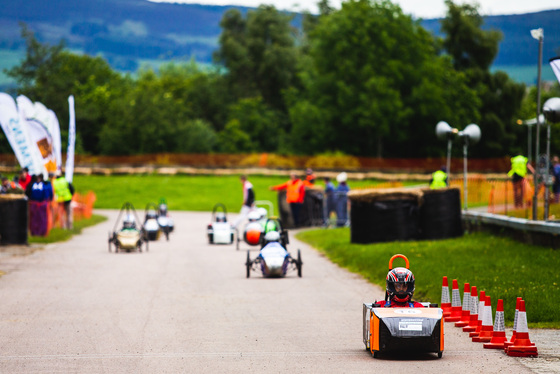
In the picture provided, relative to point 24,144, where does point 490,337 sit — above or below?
below

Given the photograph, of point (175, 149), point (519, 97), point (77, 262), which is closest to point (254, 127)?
point (175, 149)

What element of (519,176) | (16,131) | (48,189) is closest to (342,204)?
(519,176)

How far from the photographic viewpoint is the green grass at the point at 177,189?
60406 millimetres

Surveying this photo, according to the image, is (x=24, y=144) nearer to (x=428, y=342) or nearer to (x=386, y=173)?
(x=428, y=342)

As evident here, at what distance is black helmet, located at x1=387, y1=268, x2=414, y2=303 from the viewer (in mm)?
10352

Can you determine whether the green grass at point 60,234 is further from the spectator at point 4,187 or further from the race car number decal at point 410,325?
the race car number decal at point 410,325

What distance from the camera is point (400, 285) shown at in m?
10.4

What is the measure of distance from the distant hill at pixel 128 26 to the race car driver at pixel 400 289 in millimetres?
37950

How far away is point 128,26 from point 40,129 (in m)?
119

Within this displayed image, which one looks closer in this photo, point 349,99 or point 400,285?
point 400,285

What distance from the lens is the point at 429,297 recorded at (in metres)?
15.2

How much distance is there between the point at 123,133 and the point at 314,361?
82.3 m

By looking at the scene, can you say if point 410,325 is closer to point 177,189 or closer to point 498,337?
point 498,337

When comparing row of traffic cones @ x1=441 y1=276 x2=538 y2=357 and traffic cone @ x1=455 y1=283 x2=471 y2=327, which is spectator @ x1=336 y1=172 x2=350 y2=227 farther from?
traffic cone @ x1=455 y1=283 x2=471 y2=327
